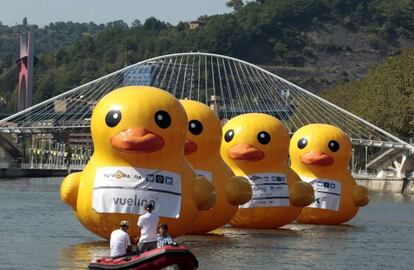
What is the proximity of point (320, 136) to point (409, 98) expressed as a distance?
2891 inches

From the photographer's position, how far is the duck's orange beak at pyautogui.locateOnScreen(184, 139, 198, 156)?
39.4 meters

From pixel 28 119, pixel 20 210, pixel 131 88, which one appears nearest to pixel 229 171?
pixel 131 88

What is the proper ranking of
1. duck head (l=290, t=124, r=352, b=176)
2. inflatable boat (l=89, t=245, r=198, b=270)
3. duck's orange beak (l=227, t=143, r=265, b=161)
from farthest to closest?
1. duck head (l=290, t=124, r=352, b=176)
2. duck's orange beak (l=227, t=143, r=265, b=161)
3. inflatable boat (l=89, t=245, r=198, b=270)

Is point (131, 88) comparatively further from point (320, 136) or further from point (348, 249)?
point (320, 136)

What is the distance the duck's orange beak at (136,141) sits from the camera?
34.5 metres

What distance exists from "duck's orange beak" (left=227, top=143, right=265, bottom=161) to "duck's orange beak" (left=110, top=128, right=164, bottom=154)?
8212mm

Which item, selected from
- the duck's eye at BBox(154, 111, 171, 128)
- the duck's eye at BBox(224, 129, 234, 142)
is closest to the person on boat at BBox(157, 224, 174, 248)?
the duck's eye at BBox(154, 111, 171, 128)

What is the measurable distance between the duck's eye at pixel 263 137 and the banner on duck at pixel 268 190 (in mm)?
1059

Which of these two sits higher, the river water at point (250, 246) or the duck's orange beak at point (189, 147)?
the duck's orange beak at point (189, 147)

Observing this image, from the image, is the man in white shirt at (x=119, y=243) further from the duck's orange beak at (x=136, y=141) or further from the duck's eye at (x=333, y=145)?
the duck's eye at (x=333, y=145)

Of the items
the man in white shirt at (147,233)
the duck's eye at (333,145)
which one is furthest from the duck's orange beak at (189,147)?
the duck's eye at (333,145)

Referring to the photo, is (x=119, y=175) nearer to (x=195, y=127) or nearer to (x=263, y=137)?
(x=195, y=127)

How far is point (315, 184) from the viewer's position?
47.2 meters

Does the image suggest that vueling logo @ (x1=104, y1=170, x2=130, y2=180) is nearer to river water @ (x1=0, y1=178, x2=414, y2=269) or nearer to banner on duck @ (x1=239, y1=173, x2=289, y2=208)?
river water @ (x1=0, y1=178, x2=414, y2=269)
